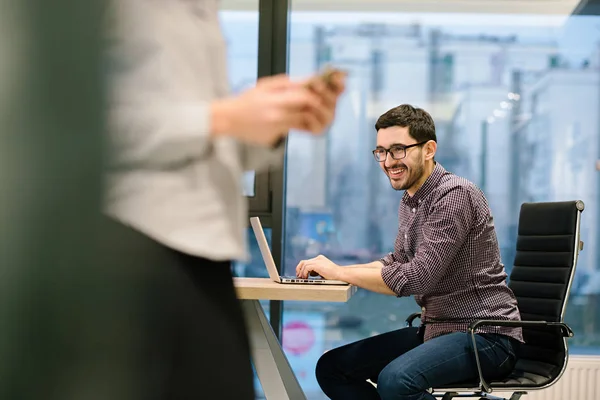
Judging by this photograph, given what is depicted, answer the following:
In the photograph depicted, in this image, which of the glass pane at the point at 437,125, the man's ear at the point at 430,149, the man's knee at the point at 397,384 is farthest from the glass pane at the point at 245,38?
the man's knee at the point at 397,384

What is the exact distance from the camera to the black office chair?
8.81ft

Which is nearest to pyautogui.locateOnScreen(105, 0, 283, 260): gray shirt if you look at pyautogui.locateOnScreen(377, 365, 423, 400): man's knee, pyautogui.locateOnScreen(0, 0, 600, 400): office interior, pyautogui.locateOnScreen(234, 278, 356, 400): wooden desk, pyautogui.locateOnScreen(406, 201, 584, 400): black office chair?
pyautogui.locateOnScreen(234, 278, 356, 400): wooden desk

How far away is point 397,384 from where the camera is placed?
2.40 m

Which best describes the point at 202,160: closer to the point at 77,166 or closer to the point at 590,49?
the point at 77,166

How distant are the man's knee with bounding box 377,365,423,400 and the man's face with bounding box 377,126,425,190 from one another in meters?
0.70

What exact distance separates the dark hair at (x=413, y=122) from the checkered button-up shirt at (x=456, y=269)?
0.27 m

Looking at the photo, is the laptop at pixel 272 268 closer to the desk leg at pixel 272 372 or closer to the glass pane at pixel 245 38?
the desk leg at pixel 272 372

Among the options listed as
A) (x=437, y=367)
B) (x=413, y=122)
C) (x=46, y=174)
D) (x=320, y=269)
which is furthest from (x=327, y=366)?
(x=46, y=174)

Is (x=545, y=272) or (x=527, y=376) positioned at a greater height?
(x=545, y=272)

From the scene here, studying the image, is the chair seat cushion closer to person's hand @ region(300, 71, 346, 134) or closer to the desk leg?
the desk leg

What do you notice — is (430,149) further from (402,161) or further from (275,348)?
(275,348)

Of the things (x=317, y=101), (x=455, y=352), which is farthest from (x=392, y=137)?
(x=317, y=101)

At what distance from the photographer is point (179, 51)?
48cm

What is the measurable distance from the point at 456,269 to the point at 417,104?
177cm
